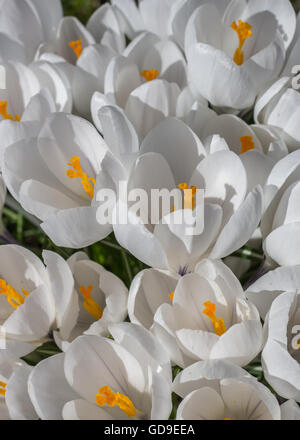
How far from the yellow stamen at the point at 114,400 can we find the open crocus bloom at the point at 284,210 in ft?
0.70

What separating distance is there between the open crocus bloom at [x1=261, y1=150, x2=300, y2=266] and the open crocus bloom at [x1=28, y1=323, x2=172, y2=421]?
0.17m

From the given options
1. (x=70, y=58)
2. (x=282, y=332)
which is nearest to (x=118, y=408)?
(x=282, y=332)

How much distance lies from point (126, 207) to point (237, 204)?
134 millimetres

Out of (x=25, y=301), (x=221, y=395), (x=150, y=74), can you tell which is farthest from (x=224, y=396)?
(x=150, y=74)

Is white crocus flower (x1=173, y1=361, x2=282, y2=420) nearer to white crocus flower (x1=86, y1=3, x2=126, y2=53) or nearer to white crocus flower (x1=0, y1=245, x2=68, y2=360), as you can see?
white crocus flower (x1=0, y1=245, x2=68, y2=360)

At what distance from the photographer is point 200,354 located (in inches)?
21.8

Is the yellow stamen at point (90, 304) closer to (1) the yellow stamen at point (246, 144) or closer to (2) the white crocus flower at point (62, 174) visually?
(2) the white crocus flower at point (62, 174)

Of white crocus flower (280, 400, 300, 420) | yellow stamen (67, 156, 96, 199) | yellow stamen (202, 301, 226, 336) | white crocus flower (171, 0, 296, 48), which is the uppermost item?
white crocus flower (171, 0, 296, 48)

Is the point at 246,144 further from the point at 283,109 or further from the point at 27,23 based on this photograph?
the point at 27,23

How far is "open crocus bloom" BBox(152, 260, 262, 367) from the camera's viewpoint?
1.77 ft

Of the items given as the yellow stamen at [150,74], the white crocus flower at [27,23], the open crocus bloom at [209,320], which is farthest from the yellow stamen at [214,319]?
the white crocus flower at [27,23]

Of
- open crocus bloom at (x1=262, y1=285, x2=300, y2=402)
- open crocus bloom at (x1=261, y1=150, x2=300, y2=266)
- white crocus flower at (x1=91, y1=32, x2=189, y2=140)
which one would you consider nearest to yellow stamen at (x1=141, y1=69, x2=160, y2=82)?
white crocus flower at (x1=91, y1=32, x2=189, y2=140)

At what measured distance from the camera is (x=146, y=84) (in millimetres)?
708
